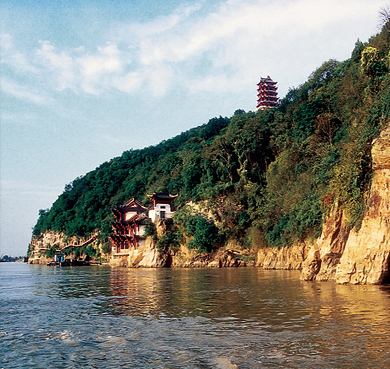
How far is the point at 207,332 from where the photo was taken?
10594mm

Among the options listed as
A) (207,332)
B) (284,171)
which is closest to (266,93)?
(284,171)

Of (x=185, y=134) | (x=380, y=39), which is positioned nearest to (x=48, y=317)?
(x=380, y=39)

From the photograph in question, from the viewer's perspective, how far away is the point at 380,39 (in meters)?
32.6

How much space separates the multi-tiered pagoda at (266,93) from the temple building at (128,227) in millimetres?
43031

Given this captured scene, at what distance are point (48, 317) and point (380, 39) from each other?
30896 millimetres

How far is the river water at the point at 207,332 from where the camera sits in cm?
825

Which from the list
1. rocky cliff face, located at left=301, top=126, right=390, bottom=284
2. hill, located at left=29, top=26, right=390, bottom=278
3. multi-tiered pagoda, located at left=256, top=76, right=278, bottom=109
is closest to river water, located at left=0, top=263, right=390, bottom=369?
rocky cliff face, located at left=301, top=126, right=390, bottom=284

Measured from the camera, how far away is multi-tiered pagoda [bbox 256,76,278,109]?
9650cm

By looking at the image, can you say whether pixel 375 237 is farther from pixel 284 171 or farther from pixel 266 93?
pixel 266 93

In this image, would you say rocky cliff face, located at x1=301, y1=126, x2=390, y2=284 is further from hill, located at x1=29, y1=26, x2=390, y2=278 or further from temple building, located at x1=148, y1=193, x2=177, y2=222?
temple building, located at x1=148, y1=193, x2=177, y2=222

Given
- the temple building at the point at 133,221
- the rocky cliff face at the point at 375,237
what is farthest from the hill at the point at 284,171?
the temple building at the point at 133,221

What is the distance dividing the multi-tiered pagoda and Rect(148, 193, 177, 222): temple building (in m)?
44.4

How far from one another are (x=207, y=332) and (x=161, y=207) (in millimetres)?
50733

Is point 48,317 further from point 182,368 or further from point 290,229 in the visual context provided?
point 290,229
